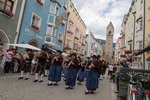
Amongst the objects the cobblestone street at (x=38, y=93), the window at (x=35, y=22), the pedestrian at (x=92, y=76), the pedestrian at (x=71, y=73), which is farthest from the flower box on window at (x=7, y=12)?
the pedestrian at (x=92, y=76)

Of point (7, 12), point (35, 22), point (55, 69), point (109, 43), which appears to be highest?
point (109, 43)

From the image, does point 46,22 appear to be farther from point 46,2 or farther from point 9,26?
point 9,26

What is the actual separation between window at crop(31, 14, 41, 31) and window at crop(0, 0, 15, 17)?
3.69 m

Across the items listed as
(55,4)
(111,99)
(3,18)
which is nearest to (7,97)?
(111,99)

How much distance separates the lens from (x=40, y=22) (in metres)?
19.8

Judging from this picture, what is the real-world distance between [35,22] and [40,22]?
0.90m

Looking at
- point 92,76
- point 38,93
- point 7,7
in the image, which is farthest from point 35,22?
point 38,93

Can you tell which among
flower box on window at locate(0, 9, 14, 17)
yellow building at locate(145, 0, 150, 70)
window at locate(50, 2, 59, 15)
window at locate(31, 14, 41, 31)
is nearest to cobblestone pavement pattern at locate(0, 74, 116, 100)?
flower box on window at locate(0, 9, 14, 17)

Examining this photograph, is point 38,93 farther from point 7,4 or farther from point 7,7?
point 7,4

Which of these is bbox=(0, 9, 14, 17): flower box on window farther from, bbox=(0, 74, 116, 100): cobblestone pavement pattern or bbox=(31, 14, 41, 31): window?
bbox=(0, 74, 116, 100): cobblestone pavement pattern

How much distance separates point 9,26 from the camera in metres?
14.3

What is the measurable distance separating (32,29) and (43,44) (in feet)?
11.2

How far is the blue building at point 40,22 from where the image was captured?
1691cm

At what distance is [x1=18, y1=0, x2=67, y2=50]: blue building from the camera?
16.9m
